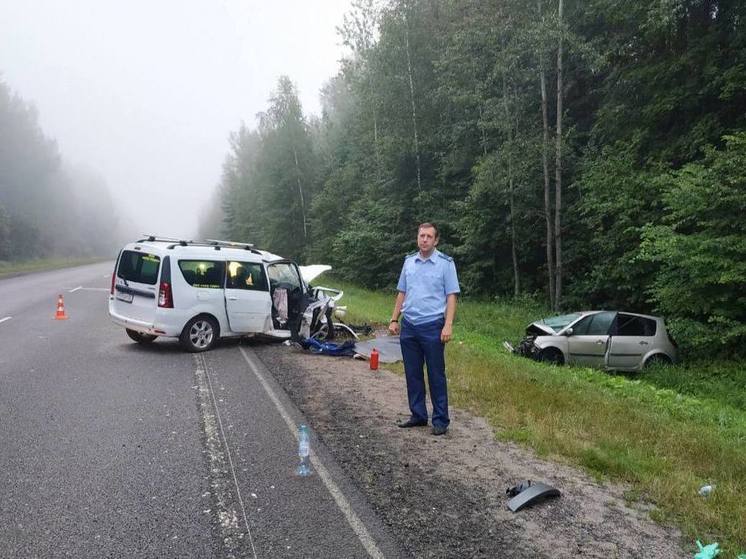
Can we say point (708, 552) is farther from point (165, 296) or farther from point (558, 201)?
point (558, 201)

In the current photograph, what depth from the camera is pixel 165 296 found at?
945 cm

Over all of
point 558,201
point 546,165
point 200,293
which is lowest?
point 200,293

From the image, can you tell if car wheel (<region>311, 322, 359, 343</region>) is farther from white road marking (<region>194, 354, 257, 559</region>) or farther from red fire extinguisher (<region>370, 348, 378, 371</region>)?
white road marking (<region>194, 354, 257, 559</region>)

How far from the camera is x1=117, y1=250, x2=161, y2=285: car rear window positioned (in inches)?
378

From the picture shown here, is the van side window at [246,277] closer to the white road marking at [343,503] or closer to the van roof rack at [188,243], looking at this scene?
the van roof rack at [188,243]

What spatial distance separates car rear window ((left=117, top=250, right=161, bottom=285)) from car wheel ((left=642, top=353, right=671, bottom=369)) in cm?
1115

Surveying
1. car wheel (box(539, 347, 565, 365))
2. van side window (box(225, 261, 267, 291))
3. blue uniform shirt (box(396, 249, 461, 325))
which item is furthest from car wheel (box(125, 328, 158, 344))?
car wheel (box(539, 347, 565, 365))

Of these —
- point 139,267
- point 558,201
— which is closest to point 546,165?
point 558,201

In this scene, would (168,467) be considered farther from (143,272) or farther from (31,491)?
(143,272)

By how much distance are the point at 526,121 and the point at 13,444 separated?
1850cm

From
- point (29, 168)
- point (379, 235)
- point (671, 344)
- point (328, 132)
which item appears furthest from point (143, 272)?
point (29, 168)

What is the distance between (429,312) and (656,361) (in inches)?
384

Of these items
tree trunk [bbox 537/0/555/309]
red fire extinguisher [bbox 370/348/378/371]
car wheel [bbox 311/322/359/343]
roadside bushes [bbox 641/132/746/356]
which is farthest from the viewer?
tree trunk [bbox 537/0/555/309]

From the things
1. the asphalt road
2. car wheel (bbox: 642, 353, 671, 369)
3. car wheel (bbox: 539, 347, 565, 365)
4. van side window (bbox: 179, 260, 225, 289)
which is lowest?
car wheel (bbox: 642, 353, 671, 369)
